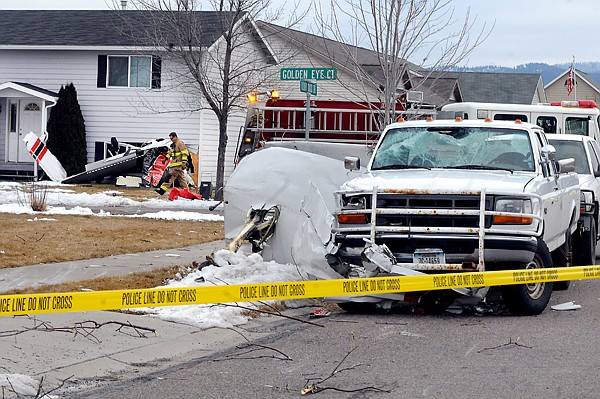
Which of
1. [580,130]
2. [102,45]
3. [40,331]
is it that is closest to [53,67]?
[102,45]

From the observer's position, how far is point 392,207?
34.2 ft

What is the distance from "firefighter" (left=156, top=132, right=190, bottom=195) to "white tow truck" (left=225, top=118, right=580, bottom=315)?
13374 millimetres

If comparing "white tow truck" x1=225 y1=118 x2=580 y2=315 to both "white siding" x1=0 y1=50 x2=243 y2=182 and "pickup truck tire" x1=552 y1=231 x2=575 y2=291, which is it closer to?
"pickup truck tire" x1=552 y1=231 x2=575 y2=291

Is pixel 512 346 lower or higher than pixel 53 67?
lower

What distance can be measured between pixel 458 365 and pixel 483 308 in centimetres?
A: 290

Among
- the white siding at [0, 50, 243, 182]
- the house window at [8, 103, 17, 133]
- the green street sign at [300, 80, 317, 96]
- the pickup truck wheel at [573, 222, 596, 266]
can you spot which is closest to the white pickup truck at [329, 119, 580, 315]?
the pickup truck wheel at [573, 222, 596, 266]

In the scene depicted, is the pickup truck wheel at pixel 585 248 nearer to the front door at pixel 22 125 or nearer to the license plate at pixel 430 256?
the license plate at pixel 430 256

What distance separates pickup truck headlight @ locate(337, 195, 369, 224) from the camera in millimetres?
10523

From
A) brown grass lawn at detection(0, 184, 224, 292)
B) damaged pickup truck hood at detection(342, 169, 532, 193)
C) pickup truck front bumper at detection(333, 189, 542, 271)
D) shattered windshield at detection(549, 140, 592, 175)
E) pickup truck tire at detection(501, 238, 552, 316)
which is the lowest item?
brown grass lawn at detection(0, 184, 224, 292)

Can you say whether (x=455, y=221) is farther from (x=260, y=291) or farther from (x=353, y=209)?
(x=260, y=291)

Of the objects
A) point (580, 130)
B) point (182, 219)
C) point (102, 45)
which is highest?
point (102, 45)

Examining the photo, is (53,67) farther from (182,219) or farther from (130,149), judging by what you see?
(182,219)

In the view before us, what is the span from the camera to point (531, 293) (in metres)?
10.6

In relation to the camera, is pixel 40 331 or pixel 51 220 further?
pixel 51 220
